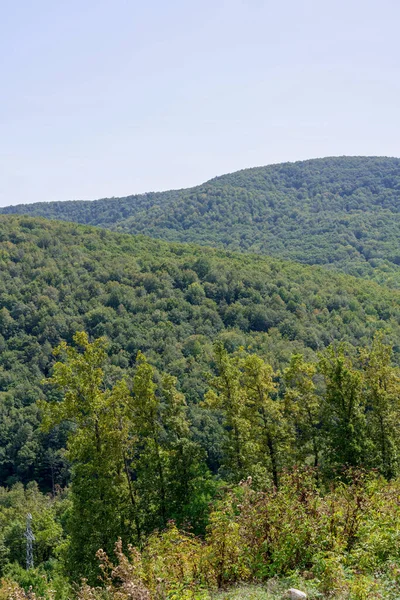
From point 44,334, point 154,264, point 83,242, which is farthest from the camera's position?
point 83,242

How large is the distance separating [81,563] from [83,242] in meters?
102

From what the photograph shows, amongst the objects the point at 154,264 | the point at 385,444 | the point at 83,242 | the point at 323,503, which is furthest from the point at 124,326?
the point at 323,503

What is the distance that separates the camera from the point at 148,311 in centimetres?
9019

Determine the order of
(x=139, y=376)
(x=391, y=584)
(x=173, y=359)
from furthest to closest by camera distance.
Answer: (x=173, y=359)
(x=139, y=376)
(x=391, y=584)

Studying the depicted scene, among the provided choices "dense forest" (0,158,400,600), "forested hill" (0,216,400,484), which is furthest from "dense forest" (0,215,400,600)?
"forested hill" (0,216,400,484)

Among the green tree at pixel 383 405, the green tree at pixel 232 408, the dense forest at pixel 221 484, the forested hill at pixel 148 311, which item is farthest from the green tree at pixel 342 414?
the forested hill at pixel 148 311

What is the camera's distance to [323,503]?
33.0ft

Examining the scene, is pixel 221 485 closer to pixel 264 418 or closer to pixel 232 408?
pixel 232 408

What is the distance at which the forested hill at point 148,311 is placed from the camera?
73625 mm

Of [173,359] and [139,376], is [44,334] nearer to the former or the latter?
[173,359]

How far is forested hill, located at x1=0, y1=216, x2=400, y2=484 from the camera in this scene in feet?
242

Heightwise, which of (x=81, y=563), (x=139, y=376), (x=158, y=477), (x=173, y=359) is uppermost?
(x=139, y=376)

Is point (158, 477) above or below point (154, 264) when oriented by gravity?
below

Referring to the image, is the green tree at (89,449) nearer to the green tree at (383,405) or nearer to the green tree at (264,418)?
the green tree at (264,418)
